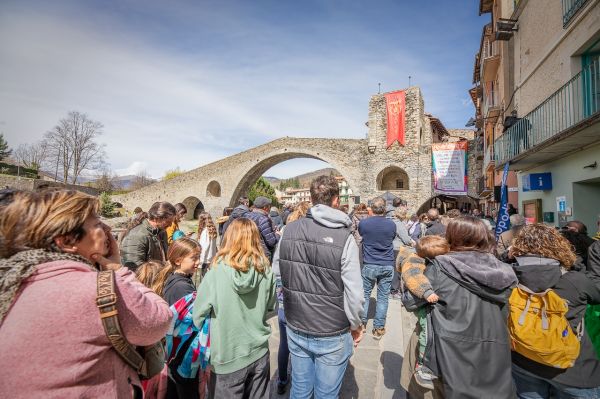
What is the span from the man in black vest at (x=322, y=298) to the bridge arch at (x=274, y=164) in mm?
19342

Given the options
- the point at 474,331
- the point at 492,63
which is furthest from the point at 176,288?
the point at 492,63

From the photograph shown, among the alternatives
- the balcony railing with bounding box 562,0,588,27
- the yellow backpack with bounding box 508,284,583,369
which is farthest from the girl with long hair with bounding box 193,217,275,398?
the balcony railing with bounding box 562,0,588,27

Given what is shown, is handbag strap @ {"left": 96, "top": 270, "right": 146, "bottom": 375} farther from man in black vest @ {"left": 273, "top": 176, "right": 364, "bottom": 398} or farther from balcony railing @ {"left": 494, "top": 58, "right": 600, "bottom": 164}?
balcony railing @ {"left": 494, "top": 58, "right": 600, "bottom": 164}

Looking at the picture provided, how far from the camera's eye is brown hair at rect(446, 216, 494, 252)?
203cm

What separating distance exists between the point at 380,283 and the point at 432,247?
7.93 ft

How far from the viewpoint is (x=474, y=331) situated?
191 centimetres

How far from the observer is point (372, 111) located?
21094 millimetres

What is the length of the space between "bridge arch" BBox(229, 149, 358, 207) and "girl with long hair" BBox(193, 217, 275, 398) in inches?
766

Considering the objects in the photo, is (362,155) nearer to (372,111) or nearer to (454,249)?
(372,111)

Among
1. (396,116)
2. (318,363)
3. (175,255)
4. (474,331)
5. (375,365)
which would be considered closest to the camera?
(474,331)

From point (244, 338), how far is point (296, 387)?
63cm

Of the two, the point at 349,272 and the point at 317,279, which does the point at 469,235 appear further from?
the point at 317,279

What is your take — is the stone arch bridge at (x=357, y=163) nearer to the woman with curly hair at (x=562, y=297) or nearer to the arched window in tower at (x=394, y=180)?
the arched window in tower at (x=394, y=180)

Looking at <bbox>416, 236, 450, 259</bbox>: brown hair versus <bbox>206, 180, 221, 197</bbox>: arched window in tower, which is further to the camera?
<bbox>206, 180, 221, 197</bbox>: arched window in tower
